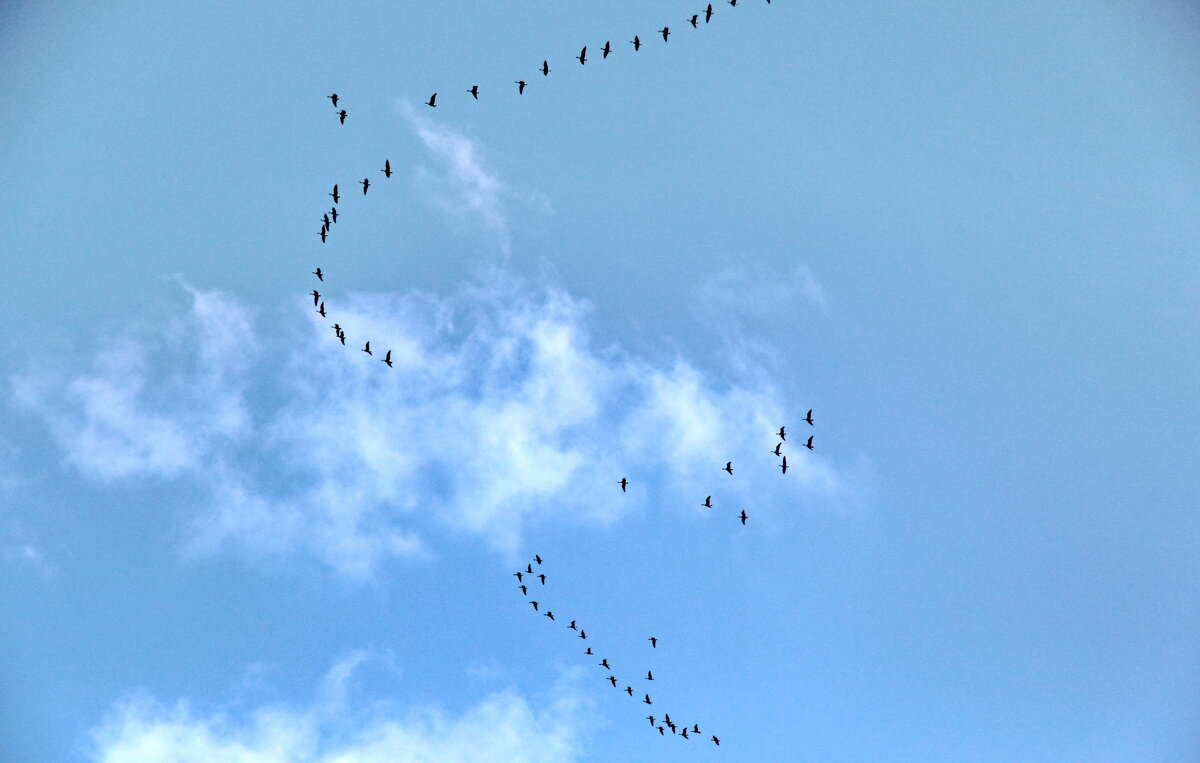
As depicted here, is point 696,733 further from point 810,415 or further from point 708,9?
point 708,9

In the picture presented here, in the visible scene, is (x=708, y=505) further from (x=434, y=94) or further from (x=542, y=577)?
(x=434, y=94)

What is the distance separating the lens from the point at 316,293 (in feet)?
378

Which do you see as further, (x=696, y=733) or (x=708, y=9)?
(x=696, y=733)

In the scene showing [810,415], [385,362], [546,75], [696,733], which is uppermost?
[546,75]

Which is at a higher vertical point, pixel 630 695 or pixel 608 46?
pixel 608 46

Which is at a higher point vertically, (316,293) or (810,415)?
(316,293)

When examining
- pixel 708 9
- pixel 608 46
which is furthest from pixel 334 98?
pixel 708 9

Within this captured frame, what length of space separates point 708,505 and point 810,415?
17572mm

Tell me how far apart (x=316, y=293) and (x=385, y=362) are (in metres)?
10.3

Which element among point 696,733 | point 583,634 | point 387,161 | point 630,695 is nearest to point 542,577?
point 583,634

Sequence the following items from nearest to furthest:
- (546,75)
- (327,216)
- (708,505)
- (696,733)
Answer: (327,216) → (546,75) → (708,505) → (696,733)

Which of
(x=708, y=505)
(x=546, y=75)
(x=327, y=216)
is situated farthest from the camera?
(x=708, y=505)

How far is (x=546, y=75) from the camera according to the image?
379 feet

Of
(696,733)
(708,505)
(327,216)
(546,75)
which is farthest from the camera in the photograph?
(696,733)
